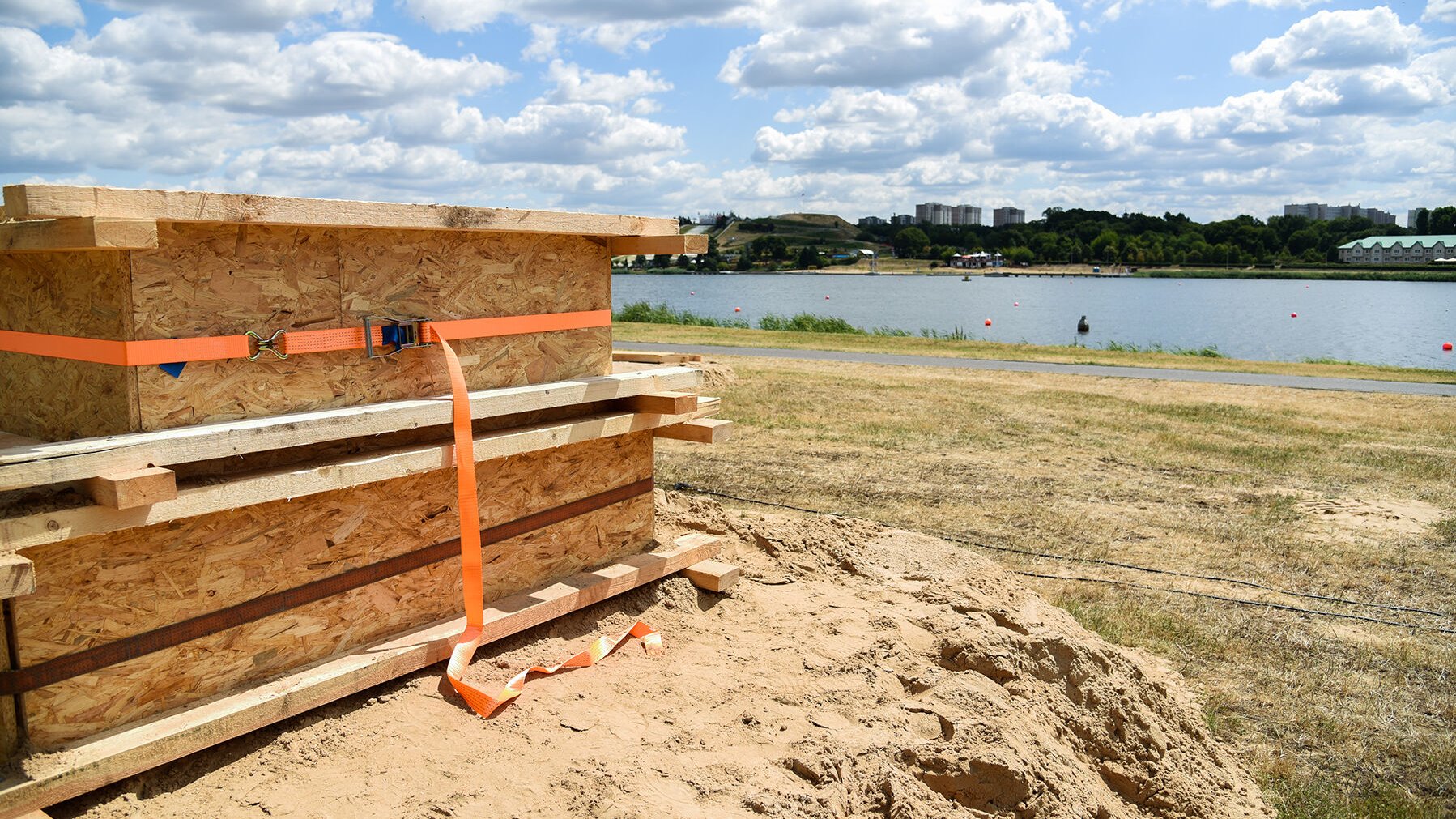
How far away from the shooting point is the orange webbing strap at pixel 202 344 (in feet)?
11.5

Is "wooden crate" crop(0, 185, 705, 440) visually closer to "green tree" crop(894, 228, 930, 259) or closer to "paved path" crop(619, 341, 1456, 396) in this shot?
"paved path" crop(619, 341, 1456, 396)

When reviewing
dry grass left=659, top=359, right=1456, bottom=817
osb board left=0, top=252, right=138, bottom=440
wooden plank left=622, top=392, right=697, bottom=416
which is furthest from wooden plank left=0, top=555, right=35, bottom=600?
dry grass left=659, top=359, right=1456, bottom=817

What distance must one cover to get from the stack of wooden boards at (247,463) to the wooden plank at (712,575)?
82 cm

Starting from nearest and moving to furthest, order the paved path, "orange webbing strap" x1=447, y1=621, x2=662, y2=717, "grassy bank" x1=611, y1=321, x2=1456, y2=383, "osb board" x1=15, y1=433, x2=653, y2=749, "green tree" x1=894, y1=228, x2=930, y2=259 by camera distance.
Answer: "osb board" x1=15, y1=433, x2=653, y2=749 → "orange webbing strap" x1=447, y1=621, x2=662, y2=717 → the paved path → "grassy bank" x1=611, y1=321, x2=1456, y2=383 → "green tree" x1=894, y1=228, x2=930, y2=259

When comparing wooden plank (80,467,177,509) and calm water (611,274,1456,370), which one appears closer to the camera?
wooden plank (80,467,177,509)

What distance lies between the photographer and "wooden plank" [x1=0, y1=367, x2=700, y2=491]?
312 centimetres

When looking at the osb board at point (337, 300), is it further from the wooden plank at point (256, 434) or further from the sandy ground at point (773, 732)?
the sandy ground at point (773, 732)

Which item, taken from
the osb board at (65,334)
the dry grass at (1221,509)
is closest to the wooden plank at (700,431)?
the dry grass at (1221,509)

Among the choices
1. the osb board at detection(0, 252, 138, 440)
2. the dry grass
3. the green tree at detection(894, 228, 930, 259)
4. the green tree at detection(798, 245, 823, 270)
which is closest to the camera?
the osb board at detection(0, 252, 138, 440)

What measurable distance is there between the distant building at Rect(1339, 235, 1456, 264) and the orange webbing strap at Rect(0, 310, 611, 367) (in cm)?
13451

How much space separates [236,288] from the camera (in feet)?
12.4

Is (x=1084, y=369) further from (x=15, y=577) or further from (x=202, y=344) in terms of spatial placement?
(x=15, y=577)

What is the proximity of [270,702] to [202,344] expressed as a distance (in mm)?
1344

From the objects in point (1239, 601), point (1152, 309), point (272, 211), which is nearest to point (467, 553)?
point (272, 211)
